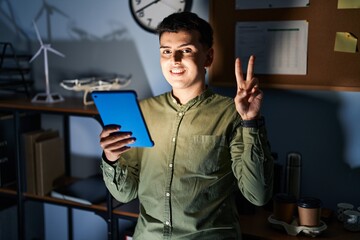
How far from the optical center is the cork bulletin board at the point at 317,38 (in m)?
1.82

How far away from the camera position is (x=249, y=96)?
52.2 inches

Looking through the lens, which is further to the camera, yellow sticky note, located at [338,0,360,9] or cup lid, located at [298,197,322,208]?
yellow sticky note, located at [338,0,360,9]

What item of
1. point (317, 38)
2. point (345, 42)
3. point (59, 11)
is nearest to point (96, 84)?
point (59, 11)

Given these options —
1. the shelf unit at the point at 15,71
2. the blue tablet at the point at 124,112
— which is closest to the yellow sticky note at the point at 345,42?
the blue tablet at the point at 124,112

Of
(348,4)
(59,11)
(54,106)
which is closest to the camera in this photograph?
(348,4)

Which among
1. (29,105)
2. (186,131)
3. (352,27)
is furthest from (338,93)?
(29,105)

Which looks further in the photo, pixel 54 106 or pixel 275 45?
pixel 54 106

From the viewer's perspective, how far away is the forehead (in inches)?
59.3

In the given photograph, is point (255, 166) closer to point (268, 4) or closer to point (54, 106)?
point (268, 4)

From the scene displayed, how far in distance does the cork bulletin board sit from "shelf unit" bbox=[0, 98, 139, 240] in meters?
0.75

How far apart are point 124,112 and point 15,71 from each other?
1.39 meters

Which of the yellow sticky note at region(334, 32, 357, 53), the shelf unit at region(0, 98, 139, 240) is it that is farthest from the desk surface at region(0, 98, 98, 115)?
the yellow sticky note at region(334, 32, 357, 53)

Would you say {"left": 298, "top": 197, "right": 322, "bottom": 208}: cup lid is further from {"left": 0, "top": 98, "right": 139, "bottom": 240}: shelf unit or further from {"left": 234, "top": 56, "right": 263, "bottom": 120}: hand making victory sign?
{"left": 0, "top": 98, "right": 139, "bottom": 240}: shelf unit

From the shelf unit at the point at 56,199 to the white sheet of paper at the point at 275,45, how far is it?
749 mm
